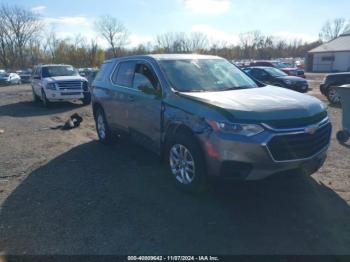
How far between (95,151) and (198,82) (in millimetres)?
3033

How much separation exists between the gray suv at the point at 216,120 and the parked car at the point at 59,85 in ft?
28.6

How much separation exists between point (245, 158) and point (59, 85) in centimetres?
1168

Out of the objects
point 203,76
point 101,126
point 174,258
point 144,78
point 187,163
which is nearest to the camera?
point 174,258

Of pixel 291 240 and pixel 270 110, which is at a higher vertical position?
pixel 270 110

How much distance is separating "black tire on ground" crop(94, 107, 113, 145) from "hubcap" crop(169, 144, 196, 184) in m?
2.69

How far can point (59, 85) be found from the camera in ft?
43.9

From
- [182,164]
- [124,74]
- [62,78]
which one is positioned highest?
[124,74]

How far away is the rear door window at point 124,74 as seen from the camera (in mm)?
5516

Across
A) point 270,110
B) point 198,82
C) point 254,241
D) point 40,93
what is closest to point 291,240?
point 254,241

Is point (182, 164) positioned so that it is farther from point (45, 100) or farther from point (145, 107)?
point (45, 100)

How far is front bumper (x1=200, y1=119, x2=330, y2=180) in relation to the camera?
3395 millimetres

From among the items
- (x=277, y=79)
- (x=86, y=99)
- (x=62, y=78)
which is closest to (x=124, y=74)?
(x=62, y=78)

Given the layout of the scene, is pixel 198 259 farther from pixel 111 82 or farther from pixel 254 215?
pixel 111 82

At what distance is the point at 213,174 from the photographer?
3.70 meters
